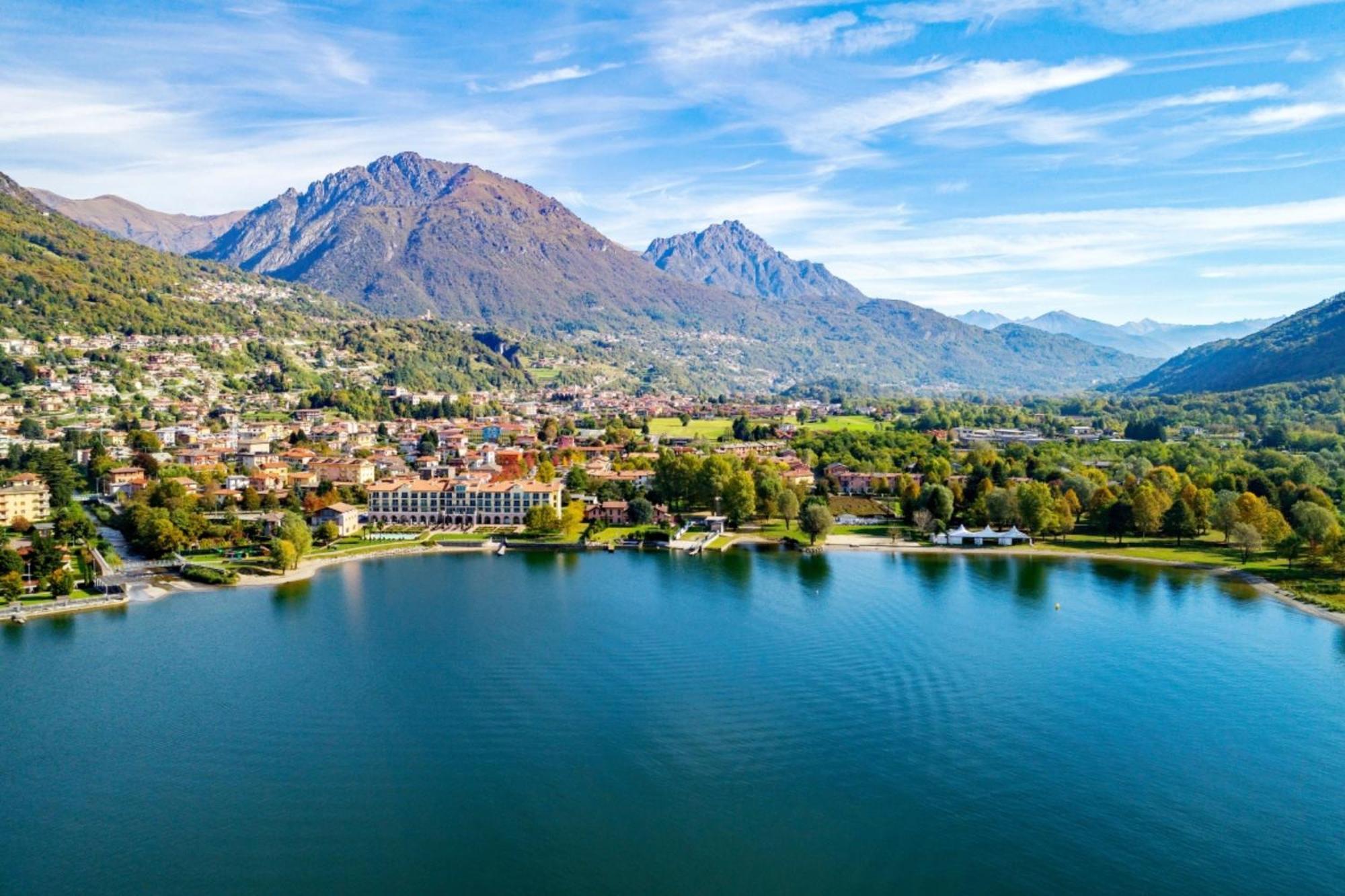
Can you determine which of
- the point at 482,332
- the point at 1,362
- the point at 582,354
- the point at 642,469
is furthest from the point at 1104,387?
the point at 1,362

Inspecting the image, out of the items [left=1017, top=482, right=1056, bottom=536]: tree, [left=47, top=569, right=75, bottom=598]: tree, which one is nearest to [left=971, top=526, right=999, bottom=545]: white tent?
[left=1017, top=482, right=1056, bottom=536]: tree

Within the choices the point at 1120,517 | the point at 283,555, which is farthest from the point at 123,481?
the point at 1120,517

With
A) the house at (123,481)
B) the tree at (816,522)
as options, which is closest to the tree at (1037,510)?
the tree at (816,522)

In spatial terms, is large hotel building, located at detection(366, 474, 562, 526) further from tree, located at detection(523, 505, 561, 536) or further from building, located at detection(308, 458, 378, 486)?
building, located at detection(308, 458, 378, 486)

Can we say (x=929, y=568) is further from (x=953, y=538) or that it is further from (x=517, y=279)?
(x=517, y=279)

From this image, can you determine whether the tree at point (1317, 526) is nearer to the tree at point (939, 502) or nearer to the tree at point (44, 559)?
the tree at point (939, 502)

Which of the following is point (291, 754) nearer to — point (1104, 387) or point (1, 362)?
point (1, 362)
